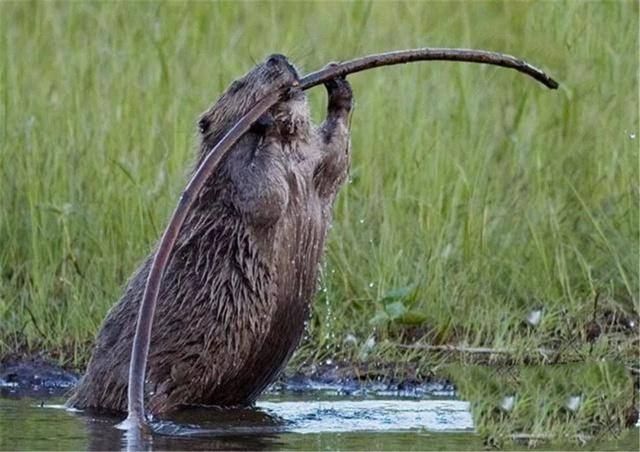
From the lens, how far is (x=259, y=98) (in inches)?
208

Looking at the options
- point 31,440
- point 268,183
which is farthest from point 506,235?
point 31,440

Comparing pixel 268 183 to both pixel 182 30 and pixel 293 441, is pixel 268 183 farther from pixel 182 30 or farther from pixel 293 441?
pixel 182 30

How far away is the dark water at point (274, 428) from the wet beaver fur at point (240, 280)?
0.13 m

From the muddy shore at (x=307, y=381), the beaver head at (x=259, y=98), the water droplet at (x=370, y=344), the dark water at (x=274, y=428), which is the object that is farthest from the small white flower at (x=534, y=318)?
the beaver head at (x=259, y=98)

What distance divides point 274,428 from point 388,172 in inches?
94.6

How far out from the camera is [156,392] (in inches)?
206

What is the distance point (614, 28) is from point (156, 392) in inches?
145

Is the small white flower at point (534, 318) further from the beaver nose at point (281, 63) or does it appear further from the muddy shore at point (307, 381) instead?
the beaver nose at point (281, 63)

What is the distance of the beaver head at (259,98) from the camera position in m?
5.29

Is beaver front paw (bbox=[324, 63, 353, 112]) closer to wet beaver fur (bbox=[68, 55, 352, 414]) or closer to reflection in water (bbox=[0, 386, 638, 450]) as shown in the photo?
wet beaver fur (bbox=[68, 55, 352, 414])

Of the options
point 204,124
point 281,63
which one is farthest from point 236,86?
point 281,63

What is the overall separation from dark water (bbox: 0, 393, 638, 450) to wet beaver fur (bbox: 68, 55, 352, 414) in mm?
132

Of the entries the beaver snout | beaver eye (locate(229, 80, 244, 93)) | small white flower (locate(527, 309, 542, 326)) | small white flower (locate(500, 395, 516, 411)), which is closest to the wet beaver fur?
the beaver snout

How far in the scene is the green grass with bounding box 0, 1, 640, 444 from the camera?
6.57 m
